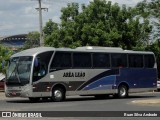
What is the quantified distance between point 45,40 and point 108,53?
21.0m

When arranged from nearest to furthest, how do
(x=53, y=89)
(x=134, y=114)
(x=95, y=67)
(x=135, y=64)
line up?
(x=134, y=114), (x=53, y=89), (x=95, y=67), (x=135, y=64)

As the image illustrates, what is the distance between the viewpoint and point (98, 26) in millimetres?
47625

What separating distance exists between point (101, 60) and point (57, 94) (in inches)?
168

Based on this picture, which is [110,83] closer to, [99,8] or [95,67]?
[95,67]

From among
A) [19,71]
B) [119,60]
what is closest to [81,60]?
[119,60]

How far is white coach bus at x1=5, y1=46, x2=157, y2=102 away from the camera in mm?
26172

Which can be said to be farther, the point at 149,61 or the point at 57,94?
the point at 149,61

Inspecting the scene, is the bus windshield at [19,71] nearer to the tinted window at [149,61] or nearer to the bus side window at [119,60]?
the bus side window at [119,60]

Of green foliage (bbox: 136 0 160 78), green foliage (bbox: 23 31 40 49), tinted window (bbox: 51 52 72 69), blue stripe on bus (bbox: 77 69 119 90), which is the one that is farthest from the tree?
green foliage (bbox: 23 31 40 49)

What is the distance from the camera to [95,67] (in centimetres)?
2922

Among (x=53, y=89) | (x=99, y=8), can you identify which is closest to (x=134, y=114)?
(x=53, y=89)

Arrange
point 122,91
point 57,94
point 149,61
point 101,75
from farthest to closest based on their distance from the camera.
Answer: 1. point 149,61
2. point 122,91
3. point 101,75
4. point 57,94

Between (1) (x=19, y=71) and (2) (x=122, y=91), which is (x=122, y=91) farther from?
(1) (x=19, y=71)

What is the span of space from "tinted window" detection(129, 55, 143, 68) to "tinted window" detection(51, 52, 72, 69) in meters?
5.65
